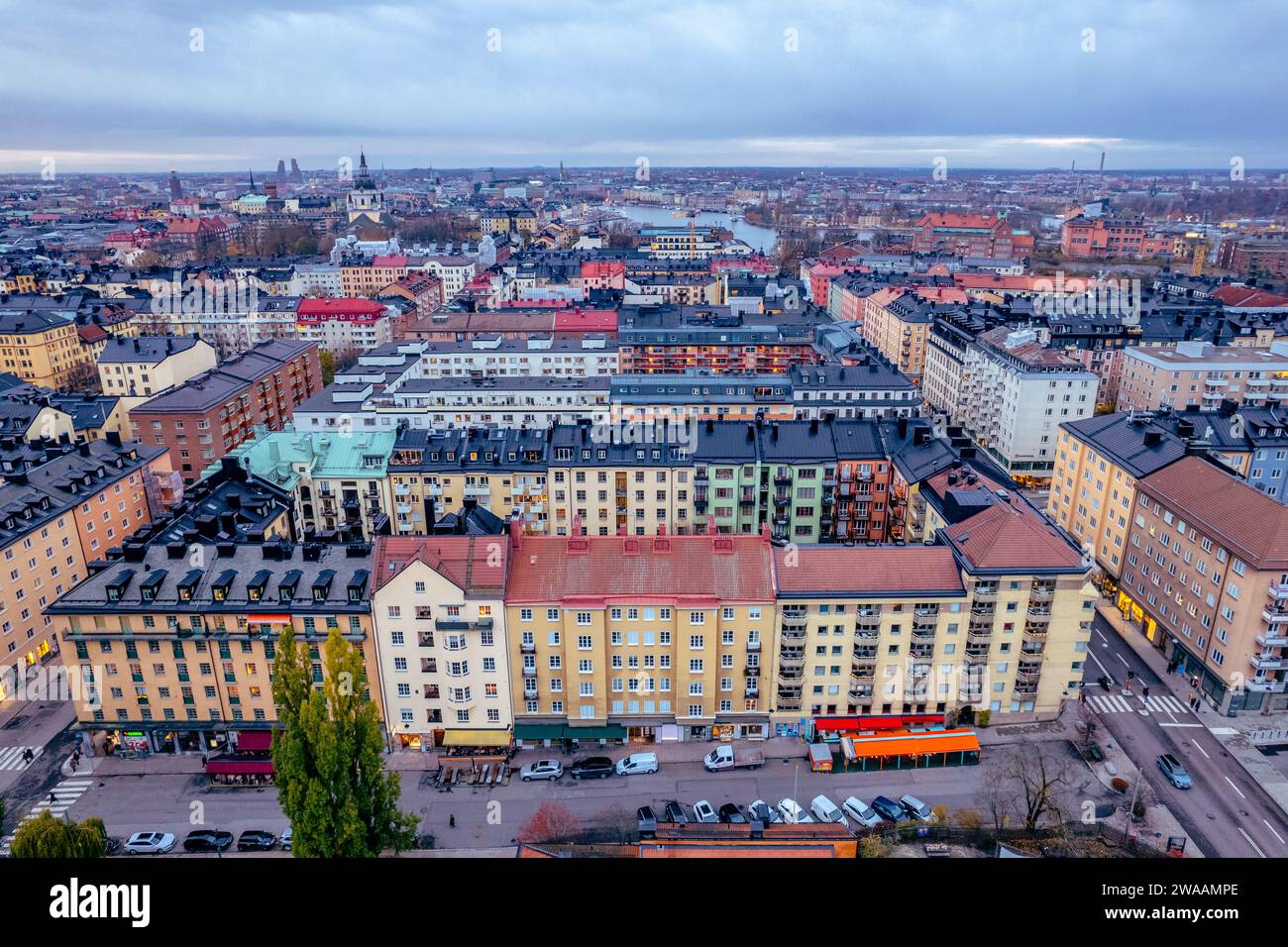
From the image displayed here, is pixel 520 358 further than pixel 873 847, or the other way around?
pixel 520 358

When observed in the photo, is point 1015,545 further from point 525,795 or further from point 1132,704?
point 525,795

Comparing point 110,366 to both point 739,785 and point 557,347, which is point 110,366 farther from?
point 739,785

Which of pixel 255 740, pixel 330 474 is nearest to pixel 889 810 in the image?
pixel 255 740

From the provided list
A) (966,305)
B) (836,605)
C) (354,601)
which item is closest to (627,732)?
(836,605)

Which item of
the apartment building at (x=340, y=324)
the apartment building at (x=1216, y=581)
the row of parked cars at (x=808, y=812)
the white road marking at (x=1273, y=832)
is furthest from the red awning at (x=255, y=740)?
the apartment building at (x=340, y=324)

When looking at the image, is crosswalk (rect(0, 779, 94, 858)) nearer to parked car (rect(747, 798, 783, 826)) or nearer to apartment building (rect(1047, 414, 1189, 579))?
parked car (rect(747, 798, 783, 826))

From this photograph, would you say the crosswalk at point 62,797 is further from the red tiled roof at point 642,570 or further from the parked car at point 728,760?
the parked car at point 728,760

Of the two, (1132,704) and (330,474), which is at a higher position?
(330,474)

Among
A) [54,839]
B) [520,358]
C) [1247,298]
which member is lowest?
[54,839]

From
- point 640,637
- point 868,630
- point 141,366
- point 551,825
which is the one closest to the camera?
point 551,825
